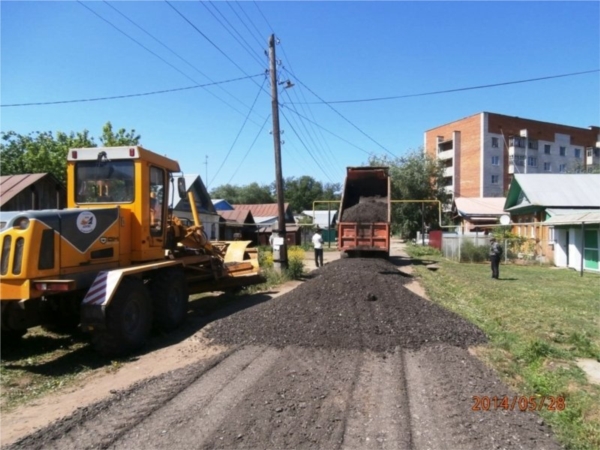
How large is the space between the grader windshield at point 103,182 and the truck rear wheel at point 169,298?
1.49m

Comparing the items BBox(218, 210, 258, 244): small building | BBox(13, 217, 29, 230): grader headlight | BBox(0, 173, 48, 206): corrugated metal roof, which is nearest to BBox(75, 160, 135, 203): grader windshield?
BBox(13, 217, 29, 230): grader headlight

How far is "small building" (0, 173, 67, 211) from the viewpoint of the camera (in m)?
15.8

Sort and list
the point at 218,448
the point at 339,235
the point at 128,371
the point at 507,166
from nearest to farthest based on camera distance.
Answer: the point at 218,448
the point at 128,371
the point at 339,235
the point at 507,166

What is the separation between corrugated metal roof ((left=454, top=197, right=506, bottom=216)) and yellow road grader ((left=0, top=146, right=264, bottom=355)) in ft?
125

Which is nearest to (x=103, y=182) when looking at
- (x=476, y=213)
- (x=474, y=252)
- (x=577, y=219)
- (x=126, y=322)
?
(x=126, y=322)

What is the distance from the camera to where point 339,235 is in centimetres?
1925

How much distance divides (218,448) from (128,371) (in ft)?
9.46

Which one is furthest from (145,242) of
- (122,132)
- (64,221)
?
(122,132)

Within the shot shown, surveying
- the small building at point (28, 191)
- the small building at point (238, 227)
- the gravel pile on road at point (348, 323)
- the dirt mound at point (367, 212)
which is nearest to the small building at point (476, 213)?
the small building at point (238, 227)

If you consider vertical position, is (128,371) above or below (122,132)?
below

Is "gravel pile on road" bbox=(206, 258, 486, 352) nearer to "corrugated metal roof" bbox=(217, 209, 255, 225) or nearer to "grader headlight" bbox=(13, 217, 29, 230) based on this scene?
"grader headlight" bbox=(13, 217, 29, 230)

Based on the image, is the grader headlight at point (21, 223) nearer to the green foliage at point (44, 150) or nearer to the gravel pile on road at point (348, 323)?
the gravel pile on road at point (348, 323)

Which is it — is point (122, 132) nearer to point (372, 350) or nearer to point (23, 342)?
point (23, 342)

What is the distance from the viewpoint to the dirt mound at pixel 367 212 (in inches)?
756
